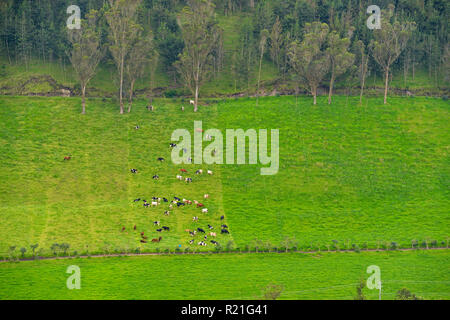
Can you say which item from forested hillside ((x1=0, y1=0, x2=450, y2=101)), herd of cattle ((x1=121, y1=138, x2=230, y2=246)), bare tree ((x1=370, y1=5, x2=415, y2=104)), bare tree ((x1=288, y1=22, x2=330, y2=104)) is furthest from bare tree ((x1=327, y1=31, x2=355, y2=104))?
herd of cattle ((x1=121, y1=138, x2=230, y2=246))

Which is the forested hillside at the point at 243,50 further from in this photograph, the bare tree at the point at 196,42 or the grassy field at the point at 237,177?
the grassy field at the point at 237,177

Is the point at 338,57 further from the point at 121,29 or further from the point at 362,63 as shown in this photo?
the point at 121,29

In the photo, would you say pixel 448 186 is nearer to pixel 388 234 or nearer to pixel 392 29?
pixel 388 234

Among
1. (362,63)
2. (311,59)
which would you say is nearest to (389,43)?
(362,63)

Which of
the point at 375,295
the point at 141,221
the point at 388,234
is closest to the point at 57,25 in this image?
the point at 141,221

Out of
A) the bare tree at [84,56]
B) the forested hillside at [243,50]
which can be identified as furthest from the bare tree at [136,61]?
the bare tree at [84,56]

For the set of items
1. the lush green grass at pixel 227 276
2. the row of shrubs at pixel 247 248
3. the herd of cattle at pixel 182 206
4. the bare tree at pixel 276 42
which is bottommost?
the lush green grass at pixel 227 276
